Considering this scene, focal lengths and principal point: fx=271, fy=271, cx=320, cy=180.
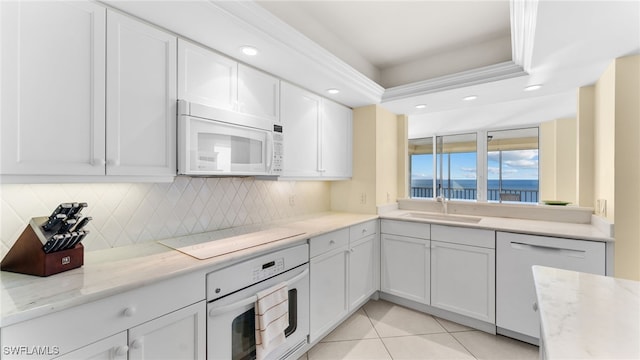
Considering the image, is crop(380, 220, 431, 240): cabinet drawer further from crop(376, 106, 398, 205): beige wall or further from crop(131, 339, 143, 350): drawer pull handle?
crop(131, 339, 143, 350): drawer pull handle

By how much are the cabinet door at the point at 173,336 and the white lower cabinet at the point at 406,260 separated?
1.97 m

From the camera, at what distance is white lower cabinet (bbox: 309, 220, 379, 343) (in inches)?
81.5

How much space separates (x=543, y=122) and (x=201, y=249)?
548 centimetres

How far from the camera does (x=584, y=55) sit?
185 cm

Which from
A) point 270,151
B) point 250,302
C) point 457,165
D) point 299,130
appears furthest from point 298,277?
point 457,165

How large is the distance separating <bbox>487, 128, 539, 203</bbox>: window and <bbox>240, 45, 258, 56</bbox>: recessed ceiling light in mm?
4710

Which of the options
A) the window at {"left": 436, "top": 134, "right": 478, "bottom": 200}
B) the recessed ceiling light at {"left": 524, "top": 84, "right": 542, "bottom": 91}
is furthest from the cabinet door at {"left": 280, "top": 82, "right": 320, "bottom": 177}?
the window at {"left": 436, "top": 134, "right": 478, "bottom": 200}

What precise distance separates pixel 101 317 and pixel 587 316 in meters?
1.58

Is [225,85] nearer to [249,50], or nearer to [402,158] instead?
[249,50]

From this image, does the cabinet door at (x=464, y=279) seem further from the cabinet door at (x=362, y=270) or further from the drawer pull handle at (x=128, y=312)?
the drawer pull handle at (x=128, y=312)

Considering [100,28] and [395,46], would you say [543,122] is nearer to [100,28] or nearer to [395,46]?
[395,46]

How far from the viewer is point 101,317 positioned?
1.01 m

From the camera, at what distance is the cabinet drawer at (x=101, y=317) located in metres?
0.87

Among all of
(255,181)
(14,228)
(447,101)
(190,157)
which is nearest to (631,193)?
(447,101)
